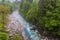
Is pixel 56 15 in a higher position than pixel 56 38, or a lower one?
higher

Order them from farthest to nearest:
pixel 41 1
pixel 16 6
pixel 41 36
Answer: pixel 16 6 → pixel 41 1 → pixel 41 36

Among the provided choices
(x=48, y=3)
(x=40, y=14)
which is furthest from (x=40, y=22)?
(x=48, y=3)

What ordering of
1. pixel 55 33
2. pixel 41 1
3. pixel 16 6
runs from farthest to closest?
1. pixel 16 6
2. pixel 41 1
3. pixel 55 33

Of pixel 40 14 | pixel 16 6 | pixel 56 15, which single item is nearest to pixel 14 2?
pixel 16 6

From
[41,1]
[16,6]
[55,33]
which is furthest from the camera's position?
[16,6]

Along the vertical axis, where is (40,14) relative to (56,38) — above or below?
above

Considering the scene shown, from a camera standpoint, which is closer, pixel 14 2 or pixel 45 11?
pixel 45 11

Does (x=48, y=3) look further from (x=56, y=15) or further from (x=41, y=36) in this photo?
(x=41, y=36)

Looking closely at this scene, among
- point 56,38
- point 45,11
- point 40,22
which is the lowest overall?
point 56,38

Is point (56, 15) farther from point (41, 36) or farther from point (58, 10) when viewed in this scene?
point (41, 36)
